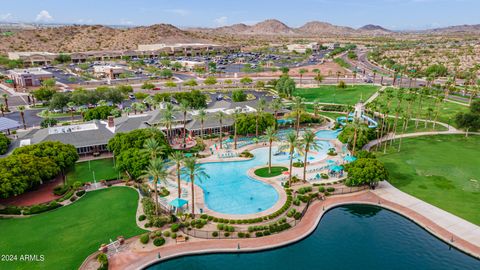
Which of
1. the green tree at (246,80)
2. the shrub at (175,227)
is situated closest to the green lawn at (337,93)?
the green tree at (246,80)

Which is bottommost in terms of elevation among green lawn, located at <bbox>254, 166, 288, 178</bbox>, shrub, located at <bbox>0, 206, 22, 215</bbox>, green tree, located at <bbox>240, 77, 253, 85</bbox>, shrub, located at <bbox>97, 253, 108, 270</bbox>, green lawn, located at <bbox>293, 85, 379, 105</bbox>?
shrub, located at <bbox>97, 253, 108, 270</bbox>

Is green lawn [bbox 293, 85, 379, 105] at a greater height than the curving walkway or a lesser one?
greater

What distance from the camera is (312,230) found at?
44438mm

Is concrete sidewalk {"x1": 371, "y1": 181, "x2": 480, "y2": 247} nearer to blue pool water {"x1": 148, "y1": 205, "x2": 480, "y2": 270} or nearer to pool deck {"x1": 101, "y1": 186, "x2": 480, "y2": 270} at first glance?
pool deck {"x1": 101, "y1": 186, "x2": 480, "y2": 270}

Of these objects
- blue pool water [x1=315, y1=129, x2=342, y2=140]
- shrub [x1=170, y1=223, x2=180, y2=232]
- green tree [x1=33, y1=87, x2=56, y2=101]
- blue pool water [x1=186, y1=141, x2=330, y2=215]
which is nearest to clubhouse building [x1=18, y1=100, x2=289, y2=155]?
blue pool water [x1=186, y1=141, x2=330, y2=215]

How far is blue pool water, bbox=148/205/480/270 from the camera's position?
3841 cm

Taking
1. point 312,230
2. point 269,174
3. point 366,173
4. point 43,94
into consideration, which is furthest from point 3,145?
point 366,173

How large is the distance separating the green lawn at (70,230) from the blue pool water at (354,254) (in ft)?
30.2

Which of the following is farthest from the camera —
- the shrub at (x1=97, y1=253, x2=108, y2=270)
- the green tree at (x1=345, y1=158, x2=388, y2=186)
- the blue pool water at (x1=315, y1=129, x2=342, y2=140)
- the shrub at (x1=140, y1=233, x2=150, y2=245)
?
the blue pool water at (x1=315, y1=129, x2=342, y2=140)

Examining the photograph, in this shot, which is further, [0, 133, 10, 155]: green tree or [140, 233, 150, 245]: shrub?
[0, 133, 10, 155]: green tree

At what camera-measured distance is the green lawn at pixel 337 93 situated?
4815 inches

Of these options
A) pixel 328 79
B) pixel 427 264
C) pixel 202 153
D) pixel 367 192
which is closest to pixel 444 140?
pixel 367 192

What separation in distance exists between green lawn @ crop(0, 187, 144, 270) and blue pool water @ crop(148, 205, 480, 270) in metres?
9.21

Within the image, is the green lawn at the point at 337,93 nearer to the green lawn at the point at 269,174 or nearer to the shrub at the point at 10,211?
the green lawn at the point at 269,174
